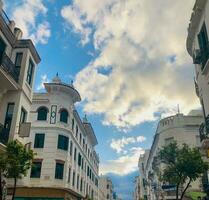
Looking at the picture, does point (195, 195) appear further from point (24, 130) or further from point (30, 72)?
point (30, 72)

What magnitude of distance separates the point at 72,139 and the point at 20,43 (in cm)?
2003

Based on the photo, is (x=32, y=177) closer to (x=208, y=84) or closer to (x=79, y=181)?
(x=79, y=181)

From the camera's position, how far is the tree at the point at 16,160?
15156mm

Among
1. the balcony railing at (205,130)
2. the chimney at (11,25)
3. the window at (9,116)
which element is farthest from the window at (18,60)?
the balcony railing at (205,130)

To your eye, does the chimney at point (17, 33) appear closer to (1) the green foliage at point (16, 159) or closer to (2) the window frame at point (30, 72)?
(2) the window frame at point (30, 72)

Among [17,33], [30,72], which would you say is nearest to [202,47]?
[30,72]

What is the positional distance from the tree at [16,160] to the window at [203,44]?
38.8 ft

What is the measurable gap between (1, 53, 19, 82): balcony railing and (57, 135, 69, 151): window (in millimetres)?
16919

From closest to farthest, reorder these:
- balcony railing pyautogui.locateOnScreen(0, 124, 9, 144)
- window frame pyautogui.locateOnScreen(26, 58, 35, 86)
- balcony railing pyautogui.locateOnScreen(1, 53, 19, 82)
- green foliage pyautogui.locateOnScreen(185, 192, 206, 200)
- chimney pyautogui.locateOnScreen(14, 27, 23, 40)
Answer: balcony railing pyautogui.locateOnScreen(0, 124, 9, 144), balcony railing pyautogui.locateOnScreen(1, 53, 19, 82), chimney pyautogui.locateOnScreen(14, 27, 23, 40), window frame pyautogui.locateOnScreen(26, 58, 35, 86), green foliage pyautogui.locateOnScreen(185, 192, 206, 200)

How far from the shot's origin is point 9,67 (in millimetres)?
19703

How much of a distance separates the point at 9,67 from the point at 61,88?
717 inches

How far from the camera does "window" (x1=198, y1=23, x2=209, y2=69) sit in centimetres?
1778

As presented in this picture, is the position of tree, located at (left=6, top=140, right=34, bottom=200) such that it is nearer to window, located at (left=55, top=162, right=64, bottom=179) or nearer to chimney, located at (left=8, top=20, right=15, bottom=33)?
chimney, located at (left=8, top=20, right=15, bottom=33)

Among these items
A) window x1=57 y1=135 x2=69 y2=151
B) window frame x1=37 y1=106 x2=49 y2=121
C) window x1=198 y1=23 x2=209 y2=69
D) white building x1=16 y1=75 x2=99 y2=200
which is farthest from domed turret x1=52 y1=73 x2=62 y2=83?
window x1=198 y1=23 x2=209 y2=69
